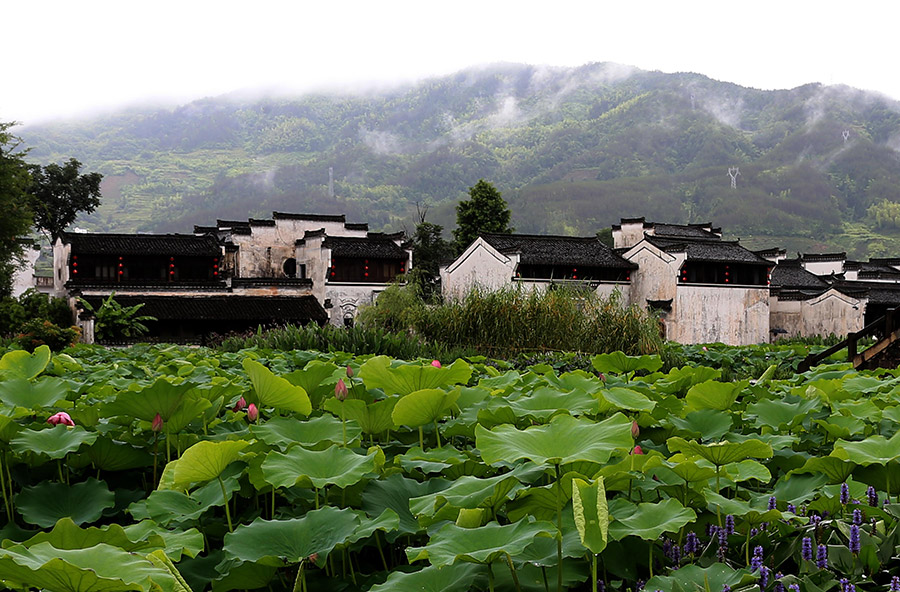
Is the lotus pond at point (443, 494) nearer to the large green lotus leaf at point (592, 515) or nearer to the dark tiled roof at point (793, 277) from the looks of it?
the large green lotus leaf at point (592, 515)

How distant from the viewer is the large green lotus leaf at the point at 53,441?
1.86 m

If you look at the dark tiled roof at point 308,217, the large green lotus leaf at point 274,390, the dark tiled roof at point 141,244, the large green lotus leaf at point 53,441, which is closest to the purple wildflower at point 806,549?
the large green lotus leaf at point 274,390

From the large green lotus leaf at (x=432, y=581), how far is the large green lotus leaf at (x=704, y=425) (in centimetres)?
112

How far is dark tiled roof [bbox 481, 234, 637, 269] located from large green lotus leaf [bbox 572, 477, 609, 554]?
103ft

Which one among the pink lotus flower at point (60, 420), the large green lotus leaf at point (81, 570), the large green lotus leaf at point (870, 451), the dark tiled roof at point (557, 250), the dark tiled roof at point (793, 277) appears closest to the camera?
the large green lotus leaf at point (81, 570)

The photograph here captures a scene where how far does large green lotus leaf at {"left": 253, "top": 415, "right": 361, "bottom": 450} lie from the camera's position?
1856mm

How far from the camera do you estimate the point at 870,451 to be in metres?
1.68

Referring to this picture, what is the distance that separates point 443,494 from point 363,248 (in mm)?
35919

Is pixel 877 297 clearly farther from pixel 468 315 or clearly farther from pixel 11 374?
pixel 11 374

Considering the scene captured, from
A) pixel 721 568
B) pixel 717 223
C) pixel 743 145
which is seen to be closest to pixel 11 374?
pixel 721 568

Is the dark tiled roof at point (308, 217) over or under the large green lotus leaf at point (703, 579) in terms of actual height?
over

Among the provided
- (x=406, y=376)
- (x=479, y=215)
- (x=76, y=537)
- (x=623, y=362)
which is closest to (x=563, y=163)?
(x=479, y=215)

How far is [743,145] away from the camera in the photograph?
158 meters

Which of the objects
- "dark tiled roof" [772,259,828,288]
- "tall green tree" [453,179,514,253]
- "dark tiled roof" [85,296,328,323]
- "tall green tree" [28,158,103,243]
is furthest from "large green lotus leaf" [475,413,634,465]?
"tall green tree" [28,158,103,243]
